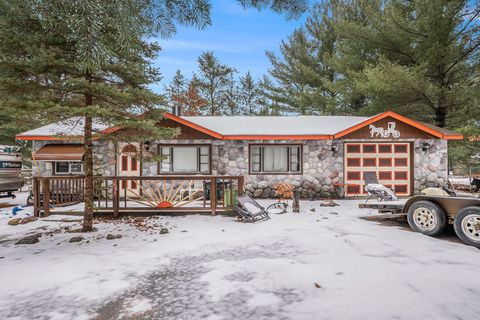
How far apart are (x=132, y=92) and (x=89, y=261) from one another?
138 inches

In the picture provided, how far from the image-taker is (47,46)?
5.55 metres

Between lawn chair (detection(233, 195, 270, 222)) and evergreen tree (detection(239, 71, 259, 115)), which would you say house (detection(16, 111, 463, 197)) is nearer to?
lawn chair (detection(233, 195, 270, 222))

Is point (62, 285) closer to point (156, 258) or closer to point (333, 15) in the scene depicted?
point (156, 258)

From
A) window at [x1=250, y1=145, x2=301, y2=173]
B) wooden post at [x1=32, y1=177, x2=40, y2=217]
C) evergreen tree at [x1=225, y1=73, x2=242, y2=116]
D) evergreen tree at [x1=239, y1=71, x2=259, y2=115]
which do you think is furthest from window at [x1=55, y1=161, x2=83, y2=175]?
evergreen tree at [x1=239, y1=71, x2=259, y2=115]

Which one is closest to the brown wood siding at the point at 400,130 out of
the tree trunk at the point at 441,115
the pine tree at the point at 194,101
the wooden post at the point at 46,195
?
the tree trunk at the point at 441,115

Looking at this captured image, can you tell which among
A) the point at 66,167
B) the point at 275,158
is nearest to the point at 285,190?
the point at 275,158

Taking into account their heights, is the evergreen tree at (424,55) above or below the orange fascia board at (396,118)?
above

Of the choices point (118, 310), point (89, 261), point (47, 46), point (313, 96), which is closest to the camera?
point (118, 310)

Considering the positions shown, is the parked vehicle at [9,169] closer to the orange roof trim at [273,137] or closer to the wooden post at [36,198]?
the wooden post at [36,198]

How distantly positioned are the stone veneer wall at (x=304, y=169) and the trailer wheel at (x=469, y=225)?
6.69 m

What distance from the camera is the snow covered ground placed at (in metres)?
2.92

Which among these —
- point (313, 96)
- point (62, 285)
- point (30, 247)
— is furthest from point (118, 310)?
point (313, 96)

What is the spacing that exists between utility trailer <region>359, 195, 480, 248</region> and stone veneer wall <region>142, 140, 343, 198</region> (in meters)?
5.10

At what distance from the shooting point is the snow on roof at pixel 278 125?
38.7 ft
